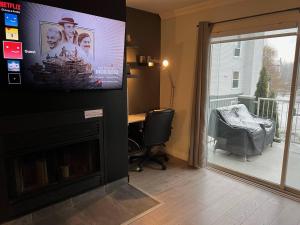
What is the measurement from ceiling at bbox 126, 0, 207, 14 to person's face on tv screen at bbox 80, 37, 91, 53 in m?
1.35

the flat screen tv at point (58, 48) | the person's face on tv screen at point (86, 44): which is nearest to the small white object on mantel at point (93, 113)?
the flat screen tv at point (58, 48)

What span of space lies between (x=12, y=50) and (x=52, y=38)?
0.33 metres

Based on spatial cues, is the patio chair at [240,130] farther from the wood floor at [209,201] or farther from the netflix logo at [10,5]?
the netflix logo at [10,5]

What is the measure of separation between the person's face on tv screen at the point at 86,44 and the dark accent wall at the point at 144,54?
1361mm

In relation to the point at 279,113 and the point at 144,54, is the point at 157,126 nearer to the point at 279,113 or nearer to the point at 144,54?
the point at 144,54

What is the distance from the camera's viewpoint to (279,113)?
2717 millimetres

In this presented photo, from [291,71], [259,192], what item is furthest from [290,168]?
[291,71]

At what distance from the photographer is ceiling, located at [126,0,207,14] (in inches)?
121


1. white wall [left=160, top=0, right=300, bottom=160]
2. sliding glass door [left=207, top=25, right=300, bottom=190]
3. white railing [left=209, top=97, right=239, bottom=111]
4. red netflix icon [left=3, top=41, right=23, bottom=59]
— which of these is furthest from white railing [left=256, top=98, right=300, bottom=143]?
red netflix icon [left=3, top=41, right=23, bottom=59]

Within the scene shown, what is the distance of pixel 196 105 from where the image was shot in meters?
3.21

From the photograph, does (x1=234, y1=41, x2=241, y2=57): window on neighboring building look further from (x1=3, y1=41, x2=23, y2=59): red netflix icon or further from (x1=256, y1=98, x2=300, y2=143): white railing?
(x1=3, y1=41, x2=23, y2=59): red netflix icon

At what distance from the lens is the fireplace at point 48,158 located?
1.93m

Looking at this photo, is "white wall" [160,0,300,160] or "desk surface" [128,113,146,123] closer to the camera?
"desk surface" [128,113,146,123]

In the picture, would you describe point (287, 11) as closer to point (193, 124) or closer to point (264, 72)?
point (264, 72)
